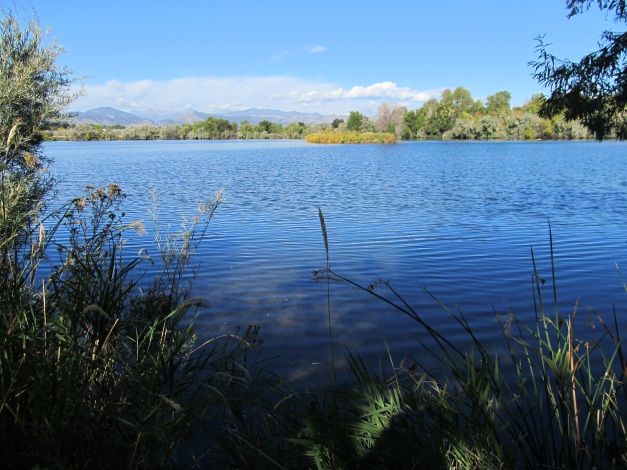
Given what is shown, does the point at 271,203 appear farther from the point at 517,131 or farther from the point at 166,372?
the point at 517,131

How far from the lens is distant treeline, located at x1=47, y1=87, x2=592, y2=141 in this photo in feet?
252

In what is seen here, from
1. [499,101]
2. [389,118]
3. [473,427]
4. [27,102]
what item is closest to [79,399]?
[473,427]

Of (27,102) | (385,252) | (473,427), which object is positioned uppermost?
(27,102)

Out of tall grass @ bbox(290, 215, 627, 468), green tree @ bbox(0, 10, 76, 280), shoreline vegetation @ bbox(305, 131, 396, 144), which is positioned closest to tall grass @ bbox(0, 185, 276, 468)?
tall grass @ bbox(290, 215, 627, 468)

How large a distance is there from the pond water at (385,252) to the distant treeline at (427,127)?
49.7 metres

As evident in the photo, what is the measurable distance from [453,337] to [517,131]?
7947 centimetres

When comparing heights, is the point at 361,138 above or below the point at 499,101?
below

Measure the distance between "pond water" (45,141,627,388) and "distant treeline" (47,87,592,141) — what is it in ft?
163

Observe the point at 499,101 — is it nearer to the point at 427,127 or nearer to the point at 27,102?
the point at 427,127

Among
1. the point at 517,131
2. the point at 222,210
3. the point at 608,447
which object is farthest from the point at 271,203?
the point at 517,131

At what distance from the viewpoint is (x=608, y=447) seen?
7.34ft

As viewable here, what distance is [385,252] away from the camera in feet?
30.0

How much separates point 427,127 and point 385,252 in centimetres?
8831

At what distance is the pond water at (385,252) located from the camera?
5520mm
